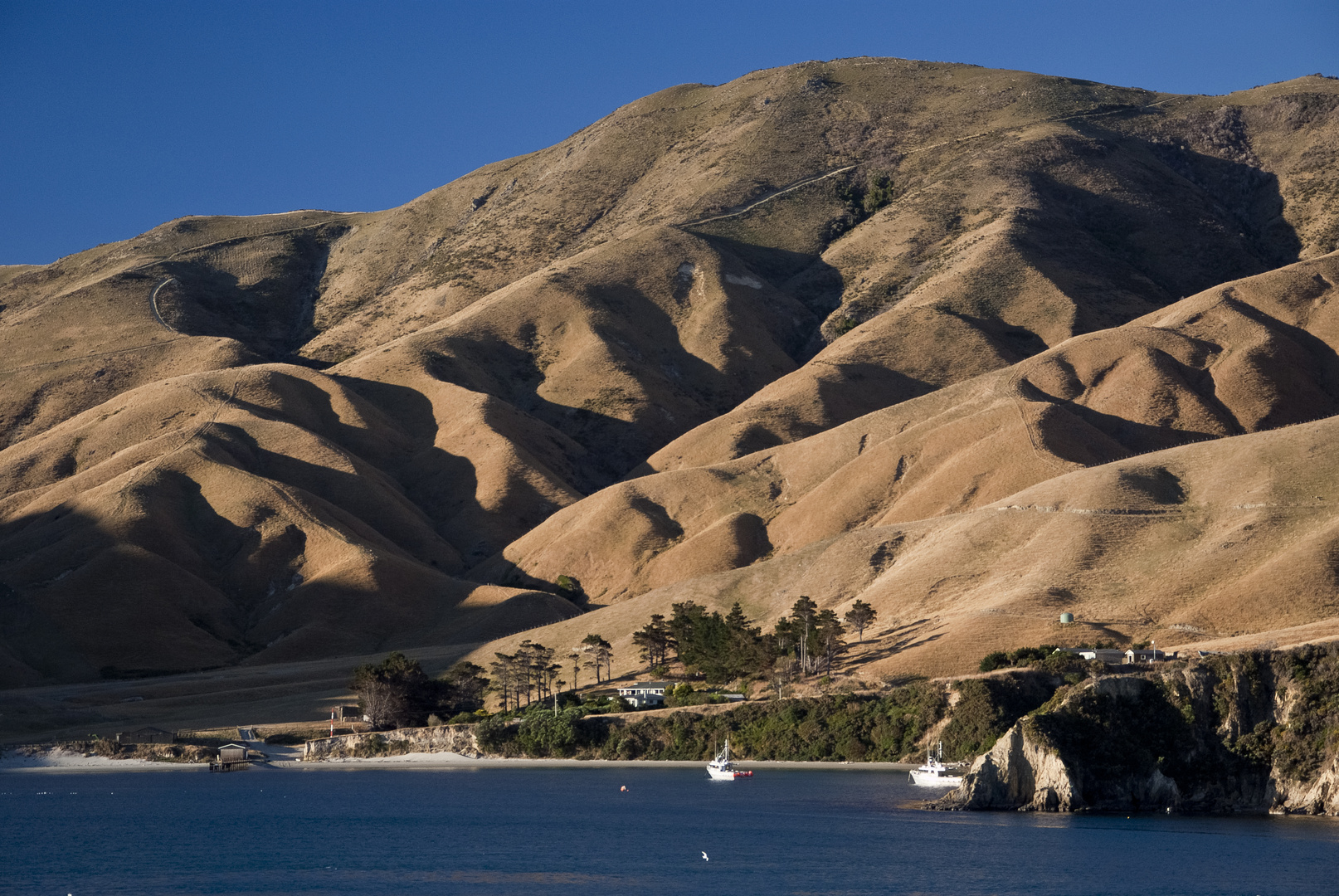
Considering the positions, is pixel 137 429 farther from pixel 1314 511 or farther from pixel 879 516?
pixel 1314 511

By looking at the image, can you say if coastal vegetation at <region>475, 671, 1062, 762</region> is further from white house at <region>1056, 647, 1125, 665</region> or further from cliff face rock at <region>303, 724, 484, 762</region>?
white house at <region>1056, 647, 1125, 665</region>

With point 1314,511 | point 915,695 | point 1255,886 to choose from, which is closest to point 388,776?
point 915,695

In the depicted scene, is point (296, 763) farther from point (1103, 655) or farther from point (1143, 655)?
point (1143, 655)

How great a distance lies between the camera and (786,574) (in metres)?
123

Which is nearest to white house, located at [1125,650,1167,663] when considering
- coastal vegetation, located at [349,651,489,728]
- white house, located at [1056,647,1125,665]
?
white house, located at [1056,647,1125,665]

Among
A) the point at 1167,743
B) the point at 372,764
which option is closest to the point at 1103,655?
the point at 1167,743

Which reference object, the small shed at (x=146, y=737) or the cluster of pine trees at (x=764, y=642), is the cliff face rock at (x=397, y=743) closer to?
the small shed at (x=146, y=737)

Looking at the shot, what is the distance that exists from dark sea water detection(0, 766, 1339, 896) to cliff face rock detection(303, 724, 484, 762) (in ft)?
50.7

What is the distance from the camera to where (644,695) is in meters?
99.7

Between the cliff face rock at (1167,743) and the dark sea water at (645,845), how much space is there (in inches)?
64.9

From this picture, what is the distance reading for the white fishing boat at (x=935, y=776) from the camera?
73188 mm

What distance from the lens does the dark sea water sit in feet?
174

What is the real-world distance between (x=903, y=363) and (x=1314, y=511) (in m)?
97.7

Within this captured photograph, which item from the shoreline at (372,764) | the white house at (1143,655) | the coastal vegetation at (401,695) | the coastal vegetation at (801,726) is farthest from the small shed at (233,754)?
the white house at (1143,655)
